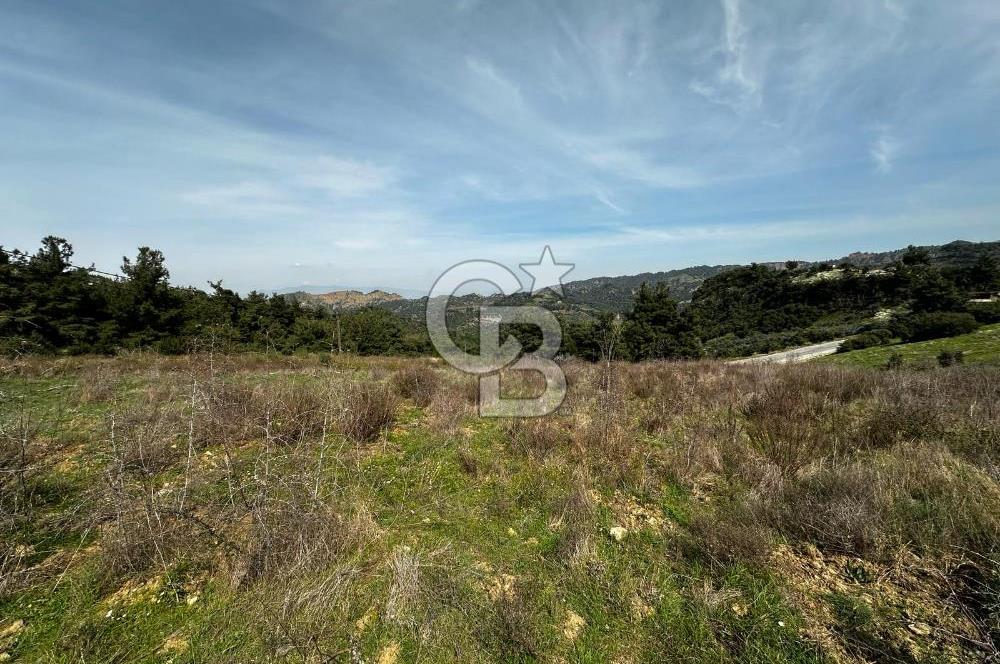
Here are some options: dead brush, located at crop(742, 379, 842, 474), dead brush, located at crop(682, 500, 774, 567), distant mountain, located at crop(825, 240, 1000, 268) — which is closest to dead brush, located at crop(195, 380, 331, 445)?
dead brush, located at crop(682, 500, 774, 567)

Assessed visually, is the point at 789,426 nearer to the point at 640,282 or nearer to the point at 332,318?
the point at 332,318

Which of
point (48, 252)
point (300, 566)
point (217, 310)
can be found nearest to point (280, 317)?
point (217, 310)

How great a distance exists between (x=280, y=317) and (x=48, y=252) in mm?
15385

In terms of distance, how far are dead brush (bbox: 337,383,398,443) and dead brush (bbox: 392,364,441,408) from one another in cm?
109

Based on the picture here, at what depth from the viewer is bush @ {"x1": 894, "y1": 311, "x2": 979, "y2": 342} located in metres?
19.5

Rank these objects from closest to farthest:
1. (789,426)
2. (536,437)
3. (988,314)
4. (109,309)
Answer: (789,426), (536,437), (109,309), (988,314)

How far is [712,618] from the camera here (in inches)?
88.3

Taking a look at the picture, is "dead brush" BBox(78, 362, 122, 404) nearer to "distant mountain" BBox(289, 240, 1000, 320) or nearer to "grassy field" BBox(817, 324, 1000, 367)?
"grassy field" BBox(817, 324, 1000, 367)

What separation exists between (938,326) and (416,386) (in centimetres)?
2890

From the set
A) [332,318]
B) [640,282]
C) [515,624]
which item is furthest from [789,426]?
[640,282]

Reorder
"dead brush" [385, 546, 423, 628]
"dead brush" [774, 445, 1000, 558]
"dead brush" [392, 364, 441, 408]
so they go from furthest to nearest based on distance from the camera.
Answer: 1. "dead brush" [392, 364, 441, 408]
2. "dead brush" [774, 445, 1000, 558]
3. "dead brush" [385, 546, 423, 628]

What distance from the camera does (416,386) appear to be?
7457 millimetres

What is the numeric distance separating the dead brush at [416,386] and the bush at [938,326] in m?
27.8

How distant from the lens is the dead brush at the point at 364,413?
486cm
